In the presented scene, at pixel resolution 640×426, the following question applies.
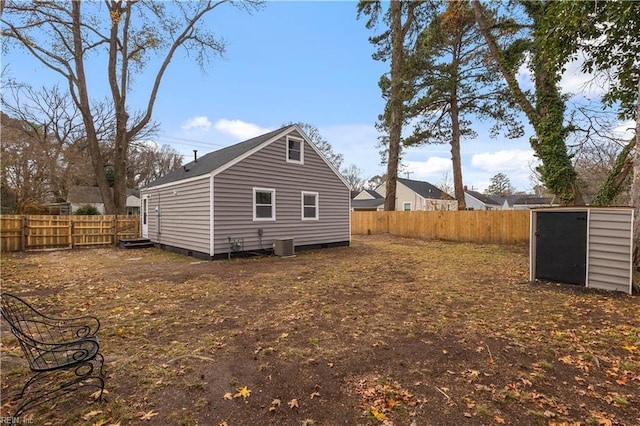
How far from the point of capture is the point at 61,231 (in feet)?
39.7

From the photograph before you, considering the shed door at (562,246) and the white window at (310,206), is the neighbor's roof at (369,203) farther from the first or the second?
the shed door at (562,246)

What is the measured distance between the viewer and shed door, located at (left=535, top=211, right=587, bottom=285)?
589 centimetres

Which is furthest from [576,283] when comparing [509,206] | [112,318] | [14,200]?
[509,206]

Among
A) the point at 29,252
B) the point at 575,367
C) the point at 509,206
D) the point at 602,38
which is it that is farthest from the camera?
the point at 509,206

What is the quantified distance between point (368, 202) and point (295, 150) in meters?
26.6

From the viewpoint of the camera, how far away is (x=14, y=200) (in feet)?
72.4

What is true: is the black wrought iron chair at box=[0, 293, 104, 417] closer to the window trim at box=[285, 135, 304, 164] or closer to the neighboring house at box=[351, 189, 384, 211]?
the window trim at box=[285, 135, 304, 164]

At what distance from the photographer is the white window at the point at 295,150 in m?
11.6

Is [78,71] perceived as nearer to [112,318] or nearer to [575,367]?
[112,318]

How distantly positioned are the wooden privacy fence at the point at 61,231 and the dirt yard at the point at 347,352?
5913 mm

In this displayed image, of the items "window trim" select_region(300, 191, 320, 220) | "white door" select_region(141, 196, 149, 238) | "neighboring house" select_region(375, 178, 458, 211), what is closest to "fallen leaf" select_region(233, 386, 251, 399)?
"window trim" select_region(300, 191, 320, 220)

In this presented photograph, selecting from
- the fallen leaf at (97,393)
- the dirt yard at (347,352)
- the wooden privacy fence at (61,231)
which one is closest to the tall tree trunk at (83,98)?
the wooden privacy fence at (61,231)

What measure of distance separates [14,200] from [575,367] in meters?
31.9

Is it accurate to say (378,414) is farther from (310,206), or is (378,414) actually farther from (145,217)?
(145,217)
